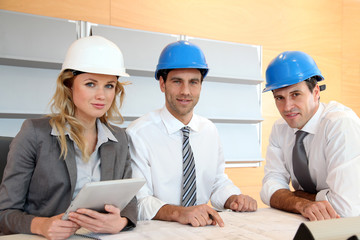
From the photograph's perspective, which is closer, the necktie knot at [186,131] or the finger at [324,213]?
the finger at [324,213]

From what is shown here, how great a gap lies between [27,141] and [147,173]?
0.66m

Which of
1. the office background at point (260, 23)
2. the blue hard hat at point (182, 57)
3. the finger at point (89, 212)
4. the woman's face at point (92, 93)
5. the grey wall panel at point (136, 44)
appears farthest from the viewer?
the office background at point (260, 23)

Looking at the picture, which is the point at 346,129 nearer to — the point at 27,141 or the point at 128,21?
the point at 27,141

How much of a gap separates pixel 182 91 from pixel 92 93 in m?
0.60

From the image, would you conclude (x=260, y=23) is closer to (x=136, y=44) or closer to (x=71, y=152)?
(x=136, y=44)

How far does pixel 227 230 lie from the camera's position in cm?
140

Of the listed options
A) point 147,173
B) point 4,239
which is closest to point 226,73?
point 147,173

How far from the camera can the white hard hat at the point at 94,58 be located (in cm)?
165

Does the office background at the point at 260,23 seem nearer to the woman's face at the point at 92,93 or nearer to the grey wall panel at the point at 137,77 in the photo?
the grey wall panel at the point at 137,77

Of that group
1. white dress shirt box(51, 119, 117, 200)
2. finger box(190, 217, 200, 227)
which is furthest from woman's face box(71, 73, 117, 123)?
finger box(190, 217, 200, 227)

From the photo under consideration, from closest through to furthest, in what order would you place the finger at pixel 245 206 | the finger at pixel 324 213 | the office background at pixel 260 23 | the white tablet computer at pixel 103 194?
the white tablet computer at pixel 103 194 < the finger at pixel 324 213 < the finger at pixel 245 206 < the office background at pixel 260 23

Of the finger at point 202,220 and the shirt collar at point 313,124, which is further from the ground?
the shirt collar at point 313,124

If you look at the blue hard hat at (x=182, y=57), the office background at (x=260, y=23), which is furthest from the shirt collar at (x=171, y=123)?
the office background at (x=260, y=23)

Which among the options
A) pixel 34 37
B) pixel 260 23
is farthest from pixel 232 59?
pixel 34 37
